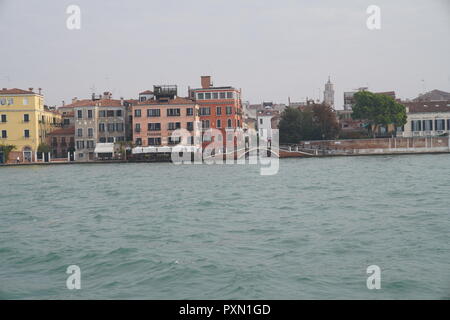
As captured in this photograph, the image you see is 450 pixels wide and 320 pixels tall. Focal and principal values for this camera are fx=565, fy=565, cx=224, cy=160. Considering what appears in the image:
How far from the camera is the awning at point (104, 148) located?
42688 millimetres

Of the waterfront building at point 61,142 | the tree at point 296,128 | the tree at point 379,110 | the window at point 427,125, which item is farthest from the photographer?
the window at point 427,125

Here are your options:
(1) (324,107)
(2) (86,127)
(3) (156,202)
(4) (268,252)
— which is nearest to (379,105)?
(1) (324,107)

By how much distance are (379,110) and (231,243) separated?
1451 inches

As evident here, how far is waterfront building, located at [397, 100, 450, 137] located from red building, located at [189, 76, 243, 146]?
48.3 ft

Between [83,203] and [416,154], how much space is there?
3130 centimetres

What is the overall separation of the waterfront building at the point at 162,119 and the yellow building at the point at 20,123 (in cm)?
777

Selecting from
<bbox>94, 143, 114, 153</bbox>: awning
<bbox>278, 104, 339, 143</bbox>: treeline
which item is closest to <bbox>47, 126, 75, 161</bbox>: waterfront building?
<bbox>94, 143, 114, 153</bbox>: awning

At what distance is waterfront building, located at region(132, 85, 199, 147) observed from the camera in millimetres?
42281

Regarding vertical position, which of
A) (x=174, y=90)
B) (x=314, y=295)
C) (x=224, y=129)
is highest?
(x=174, y=90)

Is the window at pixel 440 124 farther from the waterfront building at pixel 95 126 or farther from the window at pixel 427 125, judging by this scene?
the waterfront building at pixel 95 126

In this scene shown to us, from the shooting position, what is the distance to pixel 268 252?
31.1 ft

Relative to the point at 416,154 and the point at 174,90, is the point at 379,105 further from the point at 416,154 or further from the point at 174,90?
the point at 174,90

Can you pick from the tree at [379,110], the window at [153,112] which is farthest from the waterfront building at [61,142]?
the tree at [379,110]

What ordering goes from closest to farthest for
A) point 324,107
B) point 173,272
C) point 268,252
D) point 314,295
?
1. point 314,295
2. point 173,272
3. point 268,252
4. point 324,107
